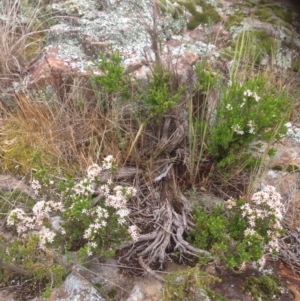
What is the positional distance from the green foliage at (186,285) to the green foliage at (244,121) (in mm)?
802

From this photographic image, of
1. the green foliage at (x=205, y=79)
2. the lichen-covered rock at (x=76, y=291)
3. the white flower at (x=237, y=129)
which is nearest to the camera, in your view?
the lichen-covered rock at (x=76, y=291)

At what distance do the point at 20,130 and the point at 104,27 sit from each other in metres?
1.08

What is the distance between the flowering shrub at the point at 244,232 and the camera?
200cm

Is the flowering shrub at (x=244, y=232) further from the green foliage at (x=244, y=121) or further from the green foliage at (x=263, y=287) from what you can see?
the green foliage at (x=244, y=121)

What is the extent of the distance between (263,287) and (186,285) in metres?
0.47

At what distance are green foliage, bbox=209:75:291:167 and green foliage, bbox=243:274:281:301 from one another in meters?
0.71

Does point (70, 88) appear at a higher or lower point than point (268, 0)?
lower

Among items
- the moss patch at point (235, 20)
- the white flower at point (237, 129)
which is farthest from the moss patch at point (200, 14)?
the white flower at point (237, 129)

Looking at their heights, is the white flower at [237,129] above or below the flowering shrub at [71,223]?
above

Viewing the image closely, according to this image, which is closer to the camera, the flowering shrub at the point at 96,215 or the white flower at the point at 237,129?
the flowering shrub at the point at 96,215

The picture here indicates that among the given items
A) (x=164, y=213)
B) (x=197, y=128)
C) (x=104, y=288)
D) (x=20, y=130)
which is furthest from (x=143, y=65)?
(x=104, y=288)

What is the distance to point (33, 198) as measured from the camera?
7.79ft

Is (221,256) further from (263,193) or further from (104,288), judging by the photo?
(104,288)

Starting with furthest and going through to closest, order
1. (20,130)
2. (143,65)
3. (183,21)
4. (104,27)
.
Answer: (183,21), (104,27), (143,65), (20,130)
